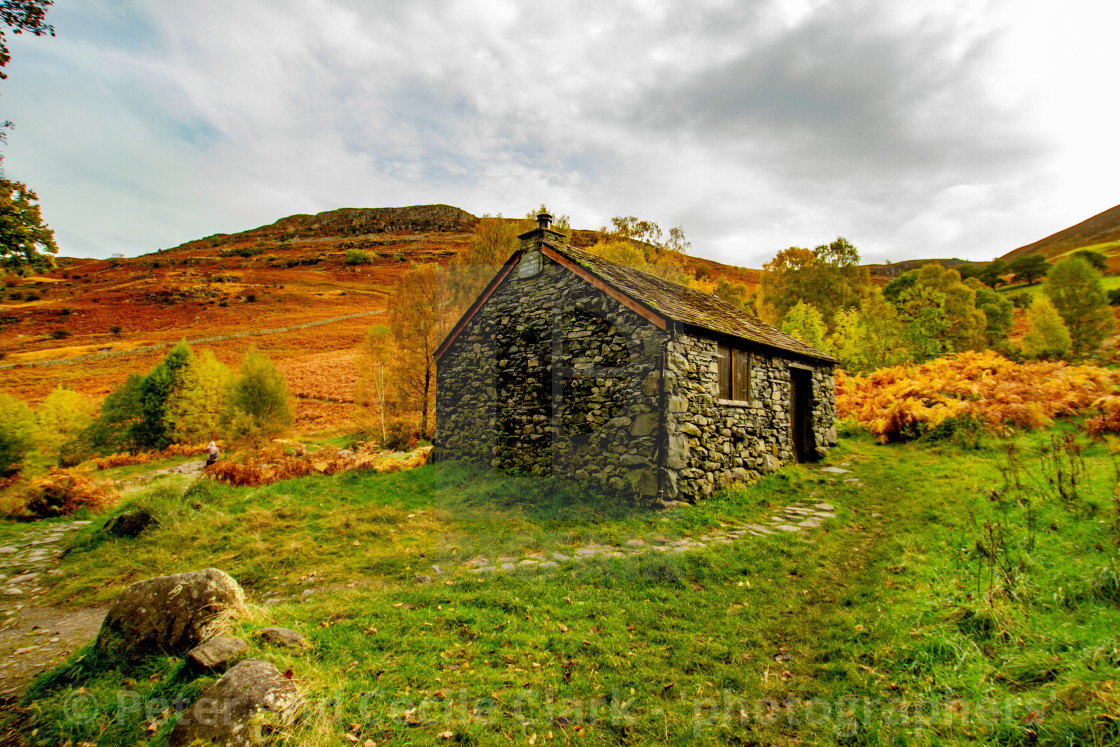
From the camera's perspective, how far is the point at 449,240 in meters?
92.8

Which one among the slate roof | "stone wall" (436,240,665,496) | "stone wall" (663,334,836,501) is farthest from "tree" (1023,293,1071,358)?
"stone wall" (436,240,665,496)

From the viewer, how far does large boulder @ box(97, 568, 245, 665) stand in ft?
12.4

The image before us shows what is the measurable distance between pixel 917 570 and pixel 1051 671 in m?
2.37

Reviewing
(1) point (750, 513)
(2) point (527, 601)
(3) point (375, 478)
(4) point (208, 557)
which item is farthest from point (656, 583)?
(3) point (375, 478)

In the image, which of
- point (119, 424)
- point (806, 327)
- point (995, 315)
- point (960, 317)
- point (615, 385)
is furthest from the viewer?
point (995, 315)

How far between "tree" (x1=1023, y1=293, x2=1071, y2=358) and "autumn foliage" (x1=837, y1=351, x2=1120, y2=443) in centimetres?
1146

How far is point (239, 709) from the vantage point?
9.52 feet

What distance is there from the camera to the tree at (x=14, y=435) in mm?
12891

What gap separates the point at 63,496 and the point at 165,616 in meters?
11.4

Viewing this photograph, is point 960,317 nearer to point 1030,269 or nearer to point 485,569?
point 485,569

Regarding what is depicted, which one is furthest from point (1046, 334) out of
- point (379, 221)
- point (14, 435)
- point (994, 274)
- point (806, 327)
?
point (379, 221)

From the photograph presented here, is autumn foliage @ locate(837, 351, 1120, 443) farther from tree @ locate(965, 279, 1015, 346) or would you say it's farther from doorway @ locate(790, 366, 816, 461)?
tree @ locate(965, 279, 1015, 346)

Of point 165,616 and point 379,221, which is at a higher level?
point 379,221

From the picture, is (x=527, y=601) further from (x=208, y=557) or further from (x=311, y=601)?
(x=208, y=557)
